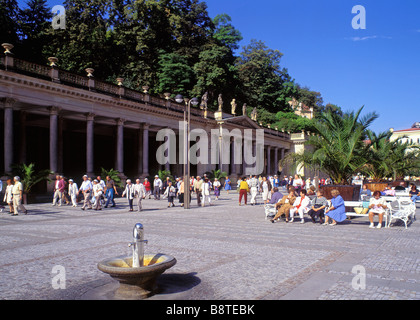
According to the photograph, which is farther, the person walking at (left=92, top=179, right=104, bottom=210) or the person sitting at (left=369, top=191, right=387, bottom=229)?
the person walking at (left=92, top=179, right=104, bottom=210)

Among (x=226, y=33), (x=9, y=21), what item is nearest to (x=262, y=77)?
(x=226, y=33)

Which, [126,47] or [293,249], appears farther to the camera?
[126,47]

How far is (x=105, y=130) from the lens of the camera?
3812 cm

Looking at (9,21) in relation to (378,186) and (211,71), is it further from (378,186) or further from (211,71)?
(378,186)

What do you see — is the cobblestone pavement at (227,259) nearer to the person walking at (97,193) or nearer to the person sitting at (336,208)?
the person sitting at (336,208)

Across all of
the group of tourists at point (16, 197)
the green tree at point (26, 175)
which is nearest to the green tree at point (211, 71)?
the green tree at point (26, 175)

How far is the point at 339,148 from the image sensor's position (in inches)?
672

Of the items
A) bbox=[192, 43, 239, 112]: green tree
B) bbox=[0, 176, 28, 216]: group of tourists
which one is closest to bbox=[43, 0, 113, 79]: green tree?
bbox=[192, 43, 239, 112]: green tree

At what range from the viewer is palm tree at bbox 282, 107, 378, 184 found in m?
16.7

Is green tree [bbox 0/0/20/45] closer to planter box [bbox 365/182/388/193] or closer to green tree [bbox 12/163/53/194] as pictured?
green tree [bbox 12/163/53/194]

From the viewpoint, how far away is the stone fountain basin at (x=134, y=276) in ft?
16.5
